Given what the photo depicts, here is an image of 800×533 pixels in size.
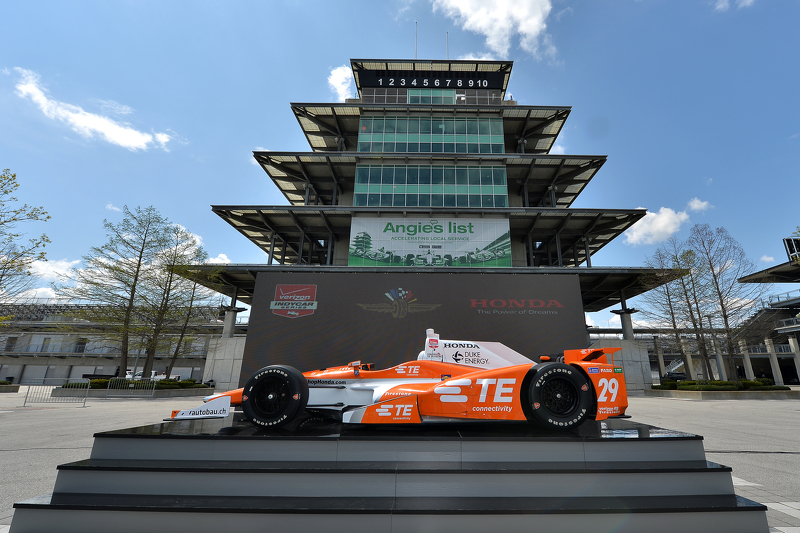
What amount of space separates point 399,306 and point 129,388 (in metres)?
19.8

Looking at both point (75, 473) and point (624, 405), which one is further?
point (624, 405)

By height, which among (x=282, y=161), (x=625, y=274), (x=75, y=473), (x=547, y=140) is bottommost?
(x=75, y=473)

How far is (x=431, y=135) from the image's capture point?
3616cm

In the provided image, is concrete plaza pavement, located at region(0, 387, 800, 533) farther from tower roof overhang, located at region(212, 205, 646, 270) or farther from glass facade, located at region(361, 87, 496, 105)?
glass facade, located at region(361, 87, 496, 105)

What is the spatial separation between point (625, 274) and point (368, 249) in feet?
78.5

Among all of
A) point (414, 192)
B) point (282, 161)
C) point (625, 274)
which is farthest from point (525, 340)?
point (282, 161)

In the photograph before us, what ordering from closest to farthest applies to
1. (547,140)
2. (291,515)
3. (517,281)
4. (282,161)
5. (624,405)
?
(291,515), (624,405), (517,281), (282,161), (547,140)

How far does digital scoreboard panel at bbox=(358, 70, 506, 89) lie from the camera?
3950 cm

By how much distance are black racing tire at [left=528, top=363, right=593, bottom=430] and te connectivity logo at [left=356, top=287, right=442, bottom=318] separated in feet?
74.2

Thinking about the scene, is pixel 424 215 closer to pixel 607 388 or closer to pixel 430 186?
pixel 430 186

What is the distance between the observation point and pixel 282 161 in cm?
3584

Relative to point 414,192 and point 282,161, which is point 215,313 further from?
point 414,192

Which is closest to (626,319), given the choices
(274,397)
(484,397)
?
(484,397)

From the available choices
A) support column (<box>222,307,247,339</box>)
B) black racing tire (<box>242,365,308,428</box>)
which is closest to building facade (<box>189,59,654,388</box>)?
support column (<box>222,307,247,339</box>)
